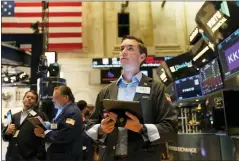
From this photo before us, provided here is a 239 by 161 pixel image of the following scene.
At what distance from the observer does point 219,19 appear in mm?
4309

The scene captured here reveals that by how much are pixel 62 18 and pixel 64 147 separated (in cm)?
863

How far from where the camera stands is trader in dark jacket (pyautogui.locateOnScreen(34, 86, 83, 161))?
370 centimetres

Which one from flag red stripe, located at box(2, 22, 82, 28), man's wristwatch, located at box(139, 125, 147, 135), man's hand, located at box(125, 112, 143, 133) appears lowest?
man's wristwatch, located at box(139, 125, 147, 135)

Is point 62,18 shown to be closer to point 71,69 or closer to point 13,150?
point 71,69

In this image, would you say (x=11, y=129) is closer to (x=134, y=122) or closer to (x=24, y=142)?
(x=24, y=142)

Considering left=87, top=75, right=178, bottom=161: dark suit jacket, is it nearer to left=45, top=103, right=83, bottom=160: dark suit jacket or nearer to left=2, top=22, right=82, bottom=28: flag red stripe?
left=45, top=103, right=83, bottom=160: dark suit jacket

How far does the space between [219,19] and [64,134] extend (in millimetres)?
2641

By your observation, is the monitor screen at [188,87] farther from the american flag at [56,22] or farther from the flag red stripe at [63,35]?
the american flag at [56,22]

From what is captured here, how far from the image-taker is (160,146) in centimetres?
218

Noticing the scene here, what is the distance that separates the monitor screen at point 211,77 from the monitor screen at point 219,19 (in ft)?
2.54

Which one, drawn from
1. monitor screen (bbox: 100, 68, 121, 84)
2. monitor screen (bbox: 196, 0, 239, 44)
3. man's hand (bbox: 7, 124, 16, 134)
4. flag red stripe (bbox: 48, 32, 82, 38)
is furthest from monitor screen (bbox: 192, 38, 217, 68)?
flag red stripe (bbox: 48, 32, 82, 38)

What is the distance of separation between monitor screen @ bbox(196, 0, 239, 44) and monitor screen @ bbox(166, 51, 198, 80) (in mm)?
2842

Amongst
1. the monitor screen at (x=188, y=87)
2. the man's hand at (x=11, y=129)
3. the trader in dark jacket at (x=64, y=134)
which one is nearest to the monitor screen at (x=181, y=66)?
the monitor screen at (x=188, y=87)

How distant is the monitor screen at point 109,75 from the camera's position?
1153cm
